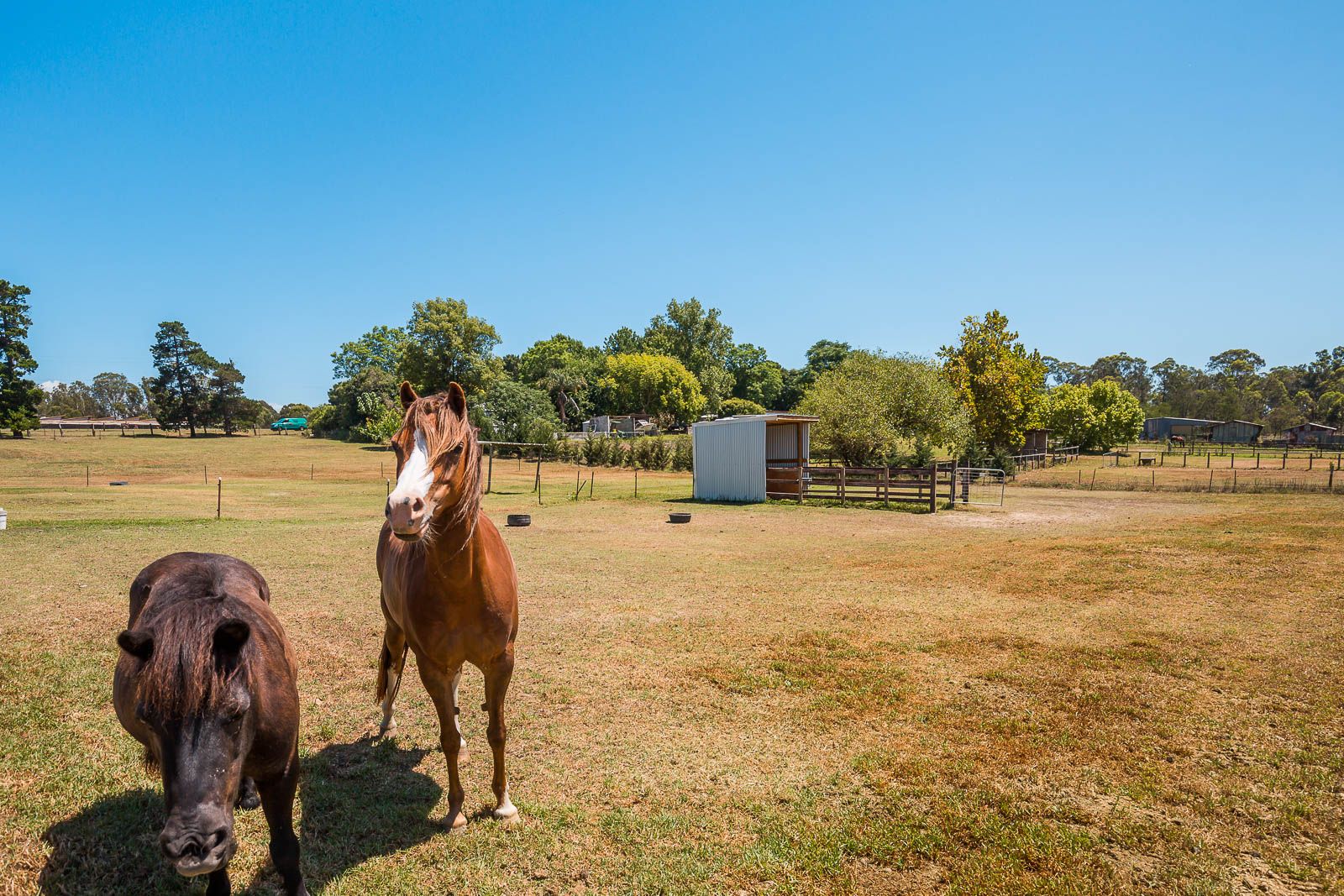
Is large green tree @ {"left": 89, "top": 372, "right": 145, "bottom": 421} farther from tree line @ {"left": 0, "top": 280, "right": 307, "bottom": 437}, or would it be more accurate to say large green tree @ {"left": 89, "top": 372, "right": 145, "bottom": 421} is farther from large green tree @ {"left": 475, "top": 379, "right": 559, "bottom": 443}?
large green tree @ {"left": 475, "top": 379, "right": 559, "bottom": 443}

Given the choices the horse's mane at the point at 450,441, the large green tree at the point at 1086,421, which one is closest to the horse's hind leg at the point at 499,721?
the horse's mane at the point at 450,441

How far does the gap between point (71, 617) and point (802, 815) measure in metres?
9.42

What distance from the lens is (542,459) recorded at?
49.3 metres

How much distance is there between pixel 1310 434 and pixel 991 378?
65.6 metres

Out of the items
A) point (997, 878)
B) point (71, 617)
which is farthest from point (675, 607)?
Answer: point (71, 617)

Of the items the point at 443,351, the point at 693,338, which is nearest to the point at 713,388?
the point at 693,338

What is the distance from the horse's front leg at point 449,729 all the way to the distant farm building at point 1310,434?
306ft

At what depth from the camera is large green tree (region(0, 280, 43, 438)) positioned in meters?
56.5

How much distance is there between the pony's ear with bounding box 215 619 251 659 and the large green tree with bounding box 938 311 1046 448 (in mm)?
38549

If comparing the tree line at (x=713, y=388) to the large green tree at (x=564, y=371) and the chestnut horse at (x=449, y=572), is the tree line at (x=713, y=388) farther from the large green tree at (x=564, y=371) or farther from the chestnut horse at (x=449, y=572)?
the chestnut horse at (x=449, y=572)

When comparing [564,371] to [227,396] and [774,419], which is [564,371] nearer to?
[227,396]

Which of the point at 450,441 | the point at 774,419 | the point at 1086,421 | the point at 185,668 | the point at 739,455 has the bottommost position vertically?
the point at 185,668

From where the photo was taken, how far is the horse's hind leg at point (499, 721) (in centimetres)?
410

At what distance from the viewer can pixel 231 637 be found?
8.39 ft
